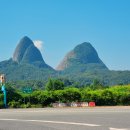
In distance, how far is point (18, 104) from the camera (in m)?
41.1

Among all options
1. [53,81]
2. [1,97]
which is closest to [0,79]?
[1,97]

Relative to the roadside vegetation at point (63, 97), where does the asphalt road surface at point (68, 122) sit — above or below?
below

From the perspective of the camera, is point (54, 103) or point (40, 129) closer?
point (40, 129)

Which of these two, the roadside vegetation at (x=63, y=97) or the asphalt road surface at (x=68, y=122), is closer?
the asphalt road surface at (x=68, y=122)

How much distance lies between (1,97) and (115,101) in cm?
1200

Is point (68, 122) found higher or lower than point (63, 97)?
lower

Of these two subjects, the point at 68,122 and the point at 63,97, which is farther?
the point at 63,97

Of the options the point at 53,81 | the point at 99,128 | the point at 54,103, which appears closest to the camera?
the point at 99,128

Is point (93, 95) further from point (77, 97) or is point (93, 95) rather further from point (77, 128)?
point (77, 128)

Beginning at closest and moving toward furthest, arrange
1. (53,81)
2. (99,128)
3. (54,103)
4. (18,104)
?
(99,128) < (18,104) < (54,103) < (53,81)

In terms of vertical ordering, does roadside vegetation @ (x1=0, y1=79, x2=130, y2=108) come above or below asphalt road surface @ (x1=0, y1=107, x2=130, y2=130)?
above

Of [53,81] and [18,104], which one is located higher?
[53,81]

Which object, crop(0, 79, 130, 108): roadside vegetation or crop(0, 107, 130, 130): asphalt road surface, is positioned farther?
crop(0, 79, 130, 108): roadside vegetation

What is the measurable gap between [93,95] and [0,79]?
9.69 metres
